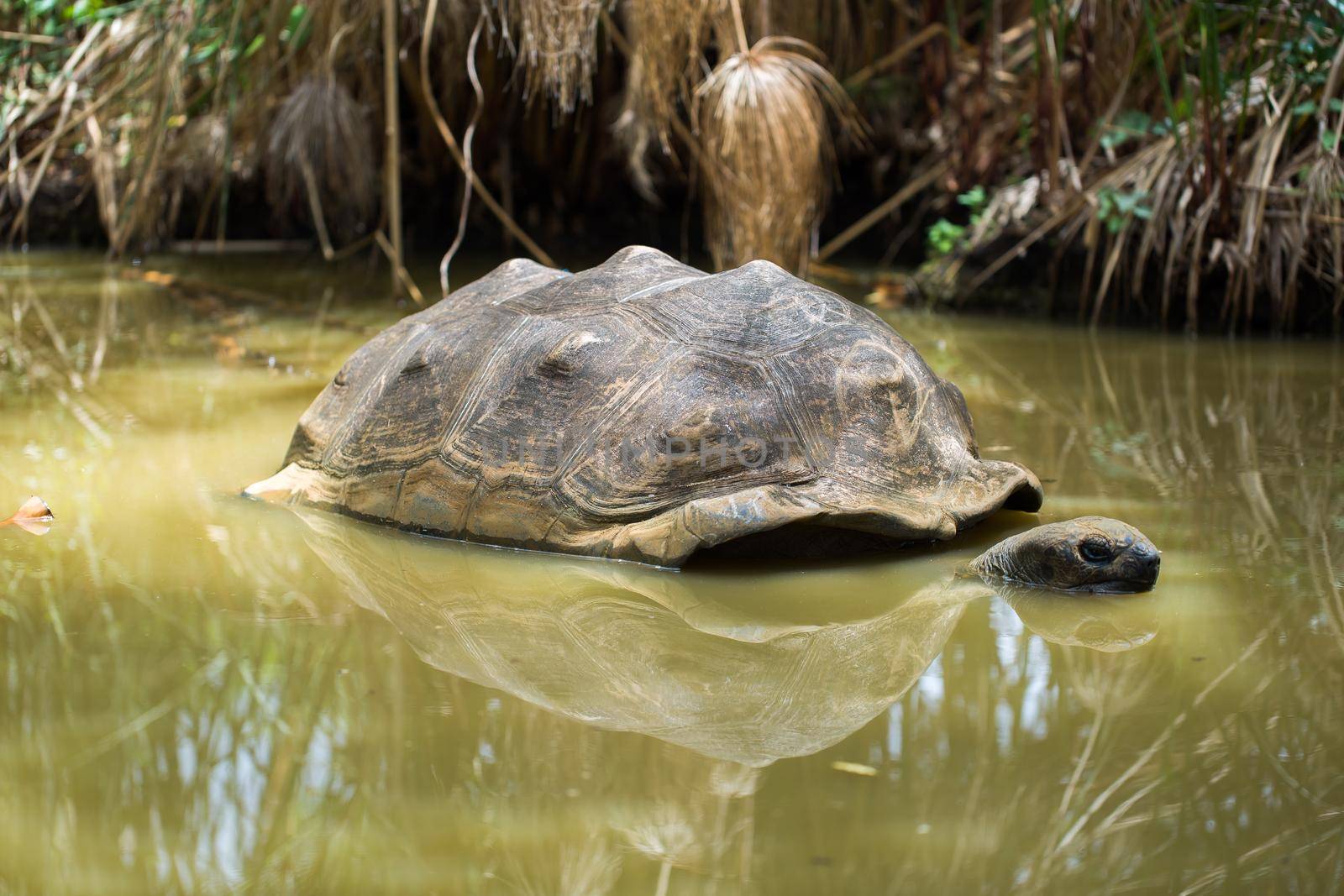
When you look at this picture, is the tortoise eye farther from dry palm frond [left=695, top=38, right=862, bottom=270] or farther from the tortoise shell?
dry palm frond [left=695, top=38, right=862, bottom=270]

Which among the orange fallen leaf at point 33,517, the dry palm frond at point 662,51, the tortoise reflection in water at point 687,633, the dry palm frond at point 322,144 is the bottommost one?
the orange fallen leaf at point 33,517

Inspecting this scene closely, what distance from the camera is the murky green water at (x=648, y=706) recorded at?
5.54 ft

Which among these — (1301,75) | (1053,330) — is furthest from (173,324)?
(1301,75)

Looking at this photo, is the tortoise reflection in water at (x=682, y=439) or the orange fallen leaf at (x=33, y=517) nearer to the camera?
the tortoise reflection in water at (x=682, y=439)

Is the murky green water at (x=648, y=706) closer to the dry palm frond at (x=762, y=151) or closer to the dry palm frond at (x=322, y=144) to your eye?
the dry palm frond at (x=762, y=151)

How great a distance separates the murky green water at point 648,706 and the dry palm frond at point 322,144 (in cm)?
374

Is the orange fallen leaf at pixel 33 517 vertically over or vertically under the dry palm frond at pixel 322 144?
under

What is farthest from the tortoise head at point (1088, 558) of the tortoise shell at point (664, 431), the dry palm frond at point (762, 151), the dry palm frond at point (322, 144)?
the dry palm frond at point (322, 144)

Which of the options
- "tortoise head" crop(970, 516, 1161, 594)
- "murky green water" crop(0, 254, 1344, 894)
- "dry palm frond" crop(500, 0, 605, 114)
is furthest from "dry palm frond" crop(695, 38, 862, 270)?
"tortoise head" crop(970, 516, 1161, 594)

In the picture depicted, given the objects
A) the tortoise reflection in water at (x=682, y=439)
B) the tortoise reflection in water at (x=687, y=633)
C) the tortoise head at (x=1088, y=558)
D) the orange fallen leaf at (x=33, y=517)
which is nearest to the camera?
the tortoise reflection in water at (x=687, y=633)

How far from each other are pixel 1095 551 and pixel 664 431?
93 cm

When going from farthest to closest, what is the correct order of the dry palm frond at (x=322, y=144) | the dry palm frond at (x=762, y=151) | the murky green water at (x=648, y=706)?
the dry palm frond at (x=322, y=144) < the dry palm frond at (x=762, y=151) < the murky green water at (x=648, y=706)

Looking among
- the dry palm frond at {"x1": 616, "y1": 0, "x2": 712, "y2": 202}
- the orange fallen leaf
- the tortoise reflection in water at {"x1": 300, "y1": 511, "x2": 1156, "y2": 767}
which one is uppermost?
the dry palm frond at {"x1": 616, "y1": 0, "x2": 712, "y2": 202}

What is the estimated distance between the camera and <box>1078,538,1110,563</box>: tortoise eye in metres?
2.67
